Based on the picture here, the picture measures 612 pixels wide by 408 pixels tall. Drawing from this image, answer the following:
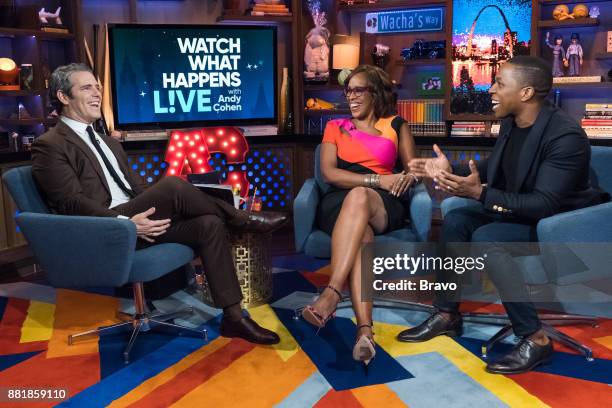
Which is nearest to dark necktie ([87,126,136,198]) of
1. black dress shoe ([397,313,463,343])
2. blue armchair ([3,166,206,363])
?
blue armchair ([3,166,206,363])

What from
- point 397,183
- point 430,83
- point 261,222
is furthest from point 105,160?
point 430,83

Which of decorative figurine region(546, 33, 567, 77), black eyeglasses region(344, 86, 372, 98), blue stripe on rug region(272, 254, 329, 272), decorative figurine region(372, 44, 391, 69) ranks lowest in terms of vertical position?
blue stripe on rug region(272, 254, 329, 272)

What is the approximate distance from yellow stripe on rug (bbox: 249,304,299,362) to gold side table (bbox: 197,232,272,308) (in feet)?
0.25

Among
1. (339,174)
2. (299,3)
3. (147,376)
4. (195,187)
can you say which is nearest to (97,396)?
(147,376)

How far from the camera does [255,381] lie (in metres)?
2.63

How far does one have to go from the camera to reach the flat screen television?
4.80m

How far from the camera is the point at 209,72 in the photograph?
5004 mm

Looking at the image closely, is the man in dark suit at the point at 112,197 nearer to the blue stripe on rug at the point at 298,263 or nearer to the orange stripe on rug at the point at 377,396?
the orange stripe on rug at the point at 377,396

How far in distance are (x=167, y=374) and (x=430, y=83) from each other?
3.56 meters

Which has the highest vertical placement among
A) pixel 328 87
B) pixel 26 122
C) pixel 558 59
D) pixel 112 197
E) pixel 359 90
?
pixel 558 59

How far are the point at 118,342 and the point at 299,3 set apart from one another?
3331 mm

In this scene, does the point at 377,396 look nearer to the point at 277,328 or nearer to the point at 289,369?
the point at 289,369

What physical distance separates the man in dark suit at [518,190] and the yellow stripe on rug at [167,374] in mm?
865

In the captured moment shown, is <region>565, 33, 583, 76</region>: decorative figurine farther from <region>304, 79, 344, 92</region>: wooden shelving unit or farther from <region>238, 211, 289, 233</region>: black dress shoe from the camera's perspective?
<region>238, 211, 289, 233</region>: black dress shoe
